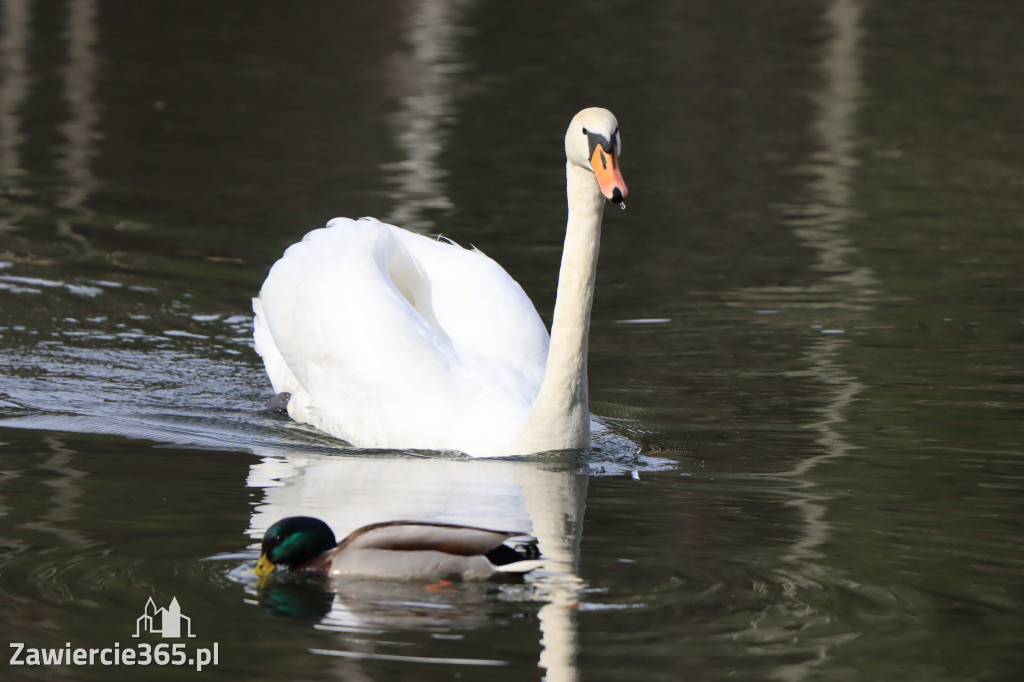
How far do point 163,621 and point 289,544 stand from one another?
626mm

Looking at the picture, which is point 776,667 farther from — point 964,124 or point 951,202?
point 964,124

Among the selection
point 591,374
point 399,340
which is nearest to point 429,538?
point 399,340

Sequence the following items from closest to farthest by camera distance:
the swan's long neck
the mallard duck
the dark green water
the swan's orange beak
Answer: the dark green water → the mallard duck → the swan's orange beak → the swan's long neck

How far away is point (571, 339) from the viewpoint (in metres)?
8.32

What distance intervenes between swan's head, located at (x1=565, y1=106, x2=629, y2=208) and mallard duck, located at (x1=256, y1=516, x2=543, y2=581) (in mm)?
1961

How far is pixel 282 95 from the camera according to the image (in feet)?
75.5

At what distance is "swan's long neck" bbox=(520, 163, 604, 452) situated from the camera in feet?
27.1

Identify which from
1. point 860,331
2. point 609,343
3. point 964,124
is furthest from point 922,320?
point 964,124

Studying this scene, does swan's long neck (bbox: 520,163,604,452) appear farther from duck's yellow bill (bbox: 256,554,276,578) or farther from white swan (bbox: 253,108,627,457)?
Result: duck's yellow bill (bbox: 256,554,276,578)

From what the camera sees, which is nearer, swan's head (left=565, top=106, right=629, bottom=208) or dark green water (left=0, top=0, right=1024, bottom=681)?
dark green water (left=0, top=0, right=1024, bottom=681)

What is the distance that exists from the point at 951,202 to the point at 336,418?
9138 millimetres

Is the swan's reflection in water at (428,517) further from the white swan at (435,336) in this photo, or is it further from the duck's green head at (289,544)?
the white swan at (435,336)

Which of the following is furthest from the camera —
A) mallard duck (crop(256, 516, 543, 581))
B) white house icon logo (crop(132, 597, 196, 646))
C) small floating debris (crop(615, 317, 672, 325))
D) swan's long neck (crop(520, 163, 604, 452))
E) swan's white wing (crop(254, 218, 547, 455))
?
small floating debris (crop(615, 317, 672, 325))

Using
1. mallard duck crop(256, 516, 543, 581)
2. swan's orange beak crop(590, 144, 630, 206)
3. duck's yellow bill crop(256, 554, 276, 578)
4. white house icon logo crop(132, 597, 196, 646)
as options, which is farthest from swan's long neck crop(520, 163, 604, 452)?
white house icon logo crop(132, 597, 196, 646)
